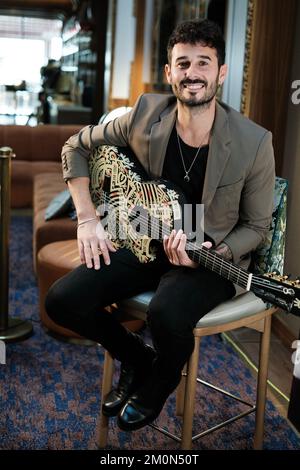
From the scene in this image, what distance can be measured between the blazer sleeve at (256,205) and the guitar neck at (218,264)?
0.13 meters

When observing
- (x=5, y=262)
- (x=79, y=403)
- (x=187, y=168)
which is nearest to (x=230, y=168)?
(x=187, y=168)

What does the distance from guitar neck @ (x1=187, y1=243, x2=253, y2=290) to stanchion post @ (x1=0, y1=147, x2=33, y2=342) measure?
1.31 meters

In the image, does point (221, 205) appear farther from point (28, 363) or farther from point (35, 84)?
point (35, 84)

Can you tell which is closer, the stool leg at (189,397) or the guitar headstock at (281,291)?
the guitar headstock at (281,291)

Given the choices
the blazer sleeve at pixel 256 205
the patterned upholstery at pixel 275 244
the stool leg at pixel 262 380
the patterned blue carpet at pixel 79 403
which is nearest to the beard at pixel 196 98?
the blazer sleeve at pixel 256 205

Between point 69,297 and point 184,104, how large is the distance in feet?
2.33

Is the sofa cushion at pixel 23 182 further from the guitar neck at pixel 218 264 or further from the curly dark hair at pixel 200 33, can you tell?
the guitar neck at pixel 218 264

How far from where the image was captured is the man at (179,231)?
1.88 m

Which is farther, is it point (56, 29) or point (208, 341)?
point (56, 29)

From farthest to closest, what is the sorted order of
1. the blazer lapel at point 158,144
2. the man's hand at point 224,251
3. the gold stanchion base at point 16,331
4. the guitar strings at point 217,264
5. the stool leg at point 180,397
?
the gold stanchion base at point 16,331 → the stool leg at point 180,397 → the blazer lapel at point 158,144 → the man's hand at point 224,251 → the guitar strings at point 217,264

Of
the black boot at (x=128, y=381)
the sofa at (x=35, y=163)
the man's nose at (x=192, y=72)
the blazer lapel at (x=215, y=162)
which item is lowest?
the black boot at (x=128, y=381)

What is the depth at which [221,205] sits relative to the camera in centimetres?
199

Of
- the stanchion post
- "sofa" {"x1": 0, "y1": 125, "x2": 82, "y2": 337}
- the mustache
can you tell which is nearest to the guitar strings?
the mustache
